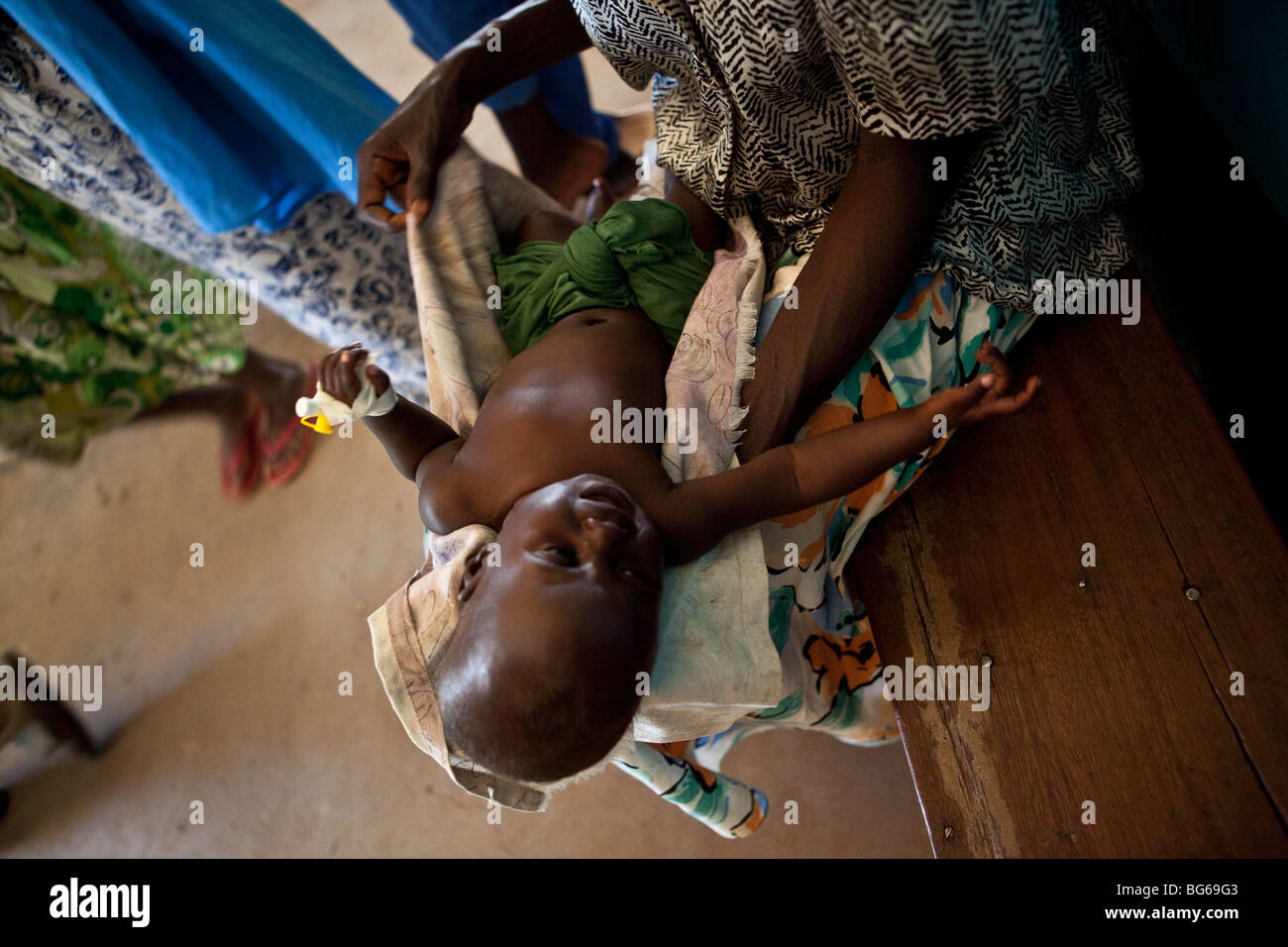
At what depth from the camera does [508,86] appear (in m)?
1.94

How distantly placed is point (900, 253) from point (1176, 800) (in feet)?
2.53

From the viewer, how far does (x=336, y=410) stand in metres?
1.10

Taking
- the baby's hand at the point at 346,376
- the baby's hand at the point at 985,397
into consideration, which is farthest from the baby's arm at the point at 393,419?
the baby's hand at the point at 985,397

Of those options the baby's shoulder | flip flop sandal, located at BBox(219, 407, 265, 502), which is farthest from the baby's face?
flip flop sandal, located at BBox(219, 407, 265, 502)

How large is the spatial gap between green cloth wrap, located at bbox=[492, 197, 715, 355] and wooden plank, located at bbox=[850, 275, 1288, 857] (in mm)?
507

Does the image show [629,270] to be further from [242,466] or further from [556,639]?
[242,466]

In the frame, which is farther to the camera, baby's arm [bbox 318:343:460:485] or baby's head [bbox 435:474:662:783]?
baby's arm [bbox 318:343:460:485]

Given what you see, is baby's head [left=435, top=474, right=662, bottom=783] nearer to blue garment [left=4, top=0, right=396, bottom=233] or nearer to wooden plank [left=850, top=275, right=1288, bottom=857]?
wooden plank [left=850, top=275, right=1288, bottom=857]

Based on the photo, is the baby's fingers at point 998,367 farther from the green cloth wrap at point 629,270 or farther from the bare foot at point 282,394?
the bare foot at point 282,394

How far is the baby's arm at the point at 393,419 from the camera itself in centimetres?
109

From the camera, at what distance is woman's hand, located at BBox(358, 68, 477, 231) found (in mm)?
1377

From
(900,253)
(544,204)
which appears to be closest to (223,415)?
(544,204)

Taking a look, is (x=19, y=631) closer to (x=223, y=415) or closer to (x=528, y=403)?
(x=223, y=415)
